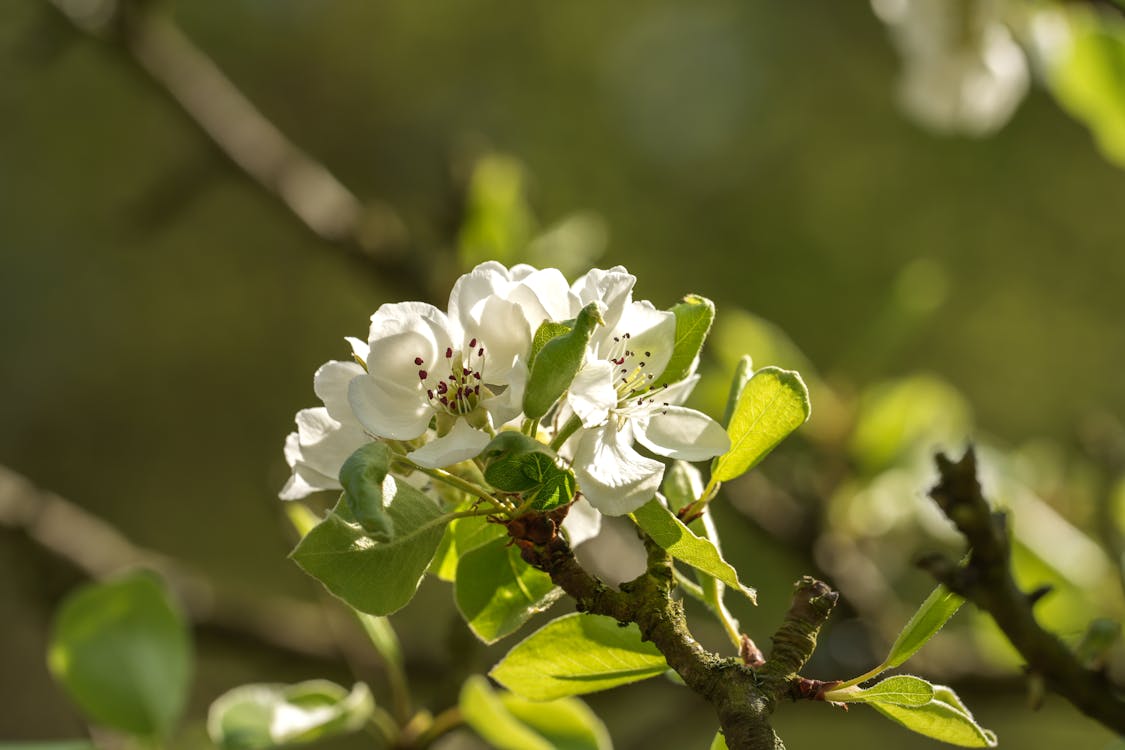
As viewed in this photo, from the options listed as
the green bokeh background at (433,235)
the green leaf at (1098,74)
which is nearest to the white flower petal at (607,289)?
the green leaf at (1098,74)

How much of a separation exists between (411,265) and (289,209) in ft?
0.67

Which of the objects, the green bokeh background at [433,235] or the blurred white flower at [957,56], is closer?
the blurred white flower at [957,56]

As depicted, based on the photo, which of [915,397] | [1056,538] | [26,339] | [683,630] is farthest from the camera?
[26,339]

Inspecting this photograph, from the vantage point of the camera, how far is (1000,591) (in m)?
0.43

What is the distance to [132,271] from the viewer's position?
10.4 feet

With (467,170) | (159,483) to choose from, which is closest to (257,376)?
(159,483)

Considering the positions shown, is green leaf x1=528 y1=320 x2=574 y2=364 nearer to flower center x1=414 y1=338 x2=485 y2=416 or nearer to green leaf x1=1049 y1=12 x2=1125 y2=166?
flower center x1=414 y1=338 x2=485 y2=416

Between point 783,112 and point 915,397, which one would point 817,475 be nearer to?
point 915,397

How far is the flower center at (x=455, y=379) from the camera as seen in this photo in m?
0.54

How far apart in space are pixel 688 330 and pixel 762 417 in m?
0.06

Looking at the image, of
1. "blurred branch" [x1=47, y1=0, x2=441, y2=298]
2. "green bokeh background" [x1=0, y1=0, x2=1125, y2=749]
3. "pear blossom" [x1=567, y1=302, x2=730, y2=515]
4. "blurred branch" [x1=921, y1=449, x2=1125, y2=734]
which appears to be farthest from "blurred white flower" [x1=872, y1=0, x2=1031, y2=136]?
"green bokeh background" [x1=0, y1=0, x2=1125, y2=749]

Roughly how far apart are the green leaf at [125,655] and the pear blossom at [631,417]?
0.45m

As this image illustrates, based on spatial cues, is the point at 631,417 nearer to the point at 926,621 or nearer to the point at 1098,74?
the point at 926,621

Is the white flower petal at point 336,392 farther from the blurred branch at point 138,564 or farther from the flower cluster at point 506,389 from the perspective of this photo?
the blurred branch at point 138,564
